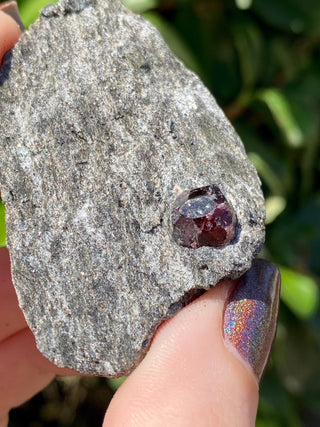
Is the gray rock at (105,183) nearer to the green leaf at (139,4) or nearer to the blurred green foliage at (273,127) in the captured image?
the green leaf at (139,4)

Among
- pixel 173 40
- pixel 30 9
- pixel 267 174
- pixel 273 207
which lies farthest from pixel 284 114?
pixel 30 9

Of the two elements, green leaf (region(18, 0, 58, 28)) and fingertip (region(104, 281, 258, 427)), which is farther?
green leaf (region(18, 0, 58, 28))

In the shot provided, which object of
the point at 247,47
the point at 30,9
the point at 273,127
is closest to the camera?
the point at 30,9

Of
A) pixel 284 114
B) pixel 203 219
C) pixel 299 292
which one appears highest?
pixel 203 219

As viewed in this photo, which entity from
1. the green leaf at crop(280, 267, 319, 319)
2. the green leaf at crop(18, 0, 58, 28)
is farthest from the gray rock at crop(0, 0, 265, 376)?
the green leaf at crop(280, 267, 319, 319)

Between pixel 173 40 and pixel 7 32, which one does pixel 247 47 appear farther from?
pixel 7 32

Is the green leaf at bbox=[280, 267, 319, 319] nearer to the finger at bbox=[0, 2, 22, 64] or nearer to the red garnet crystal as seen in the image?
the red garnet crystal

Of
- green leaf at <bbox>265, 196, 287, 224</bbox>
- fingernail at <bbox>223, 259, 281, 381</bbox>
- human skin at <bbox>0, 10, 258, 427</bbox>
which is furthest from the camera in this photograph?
green leaf at <bbox>265, 196, 287, 224</bbox>
